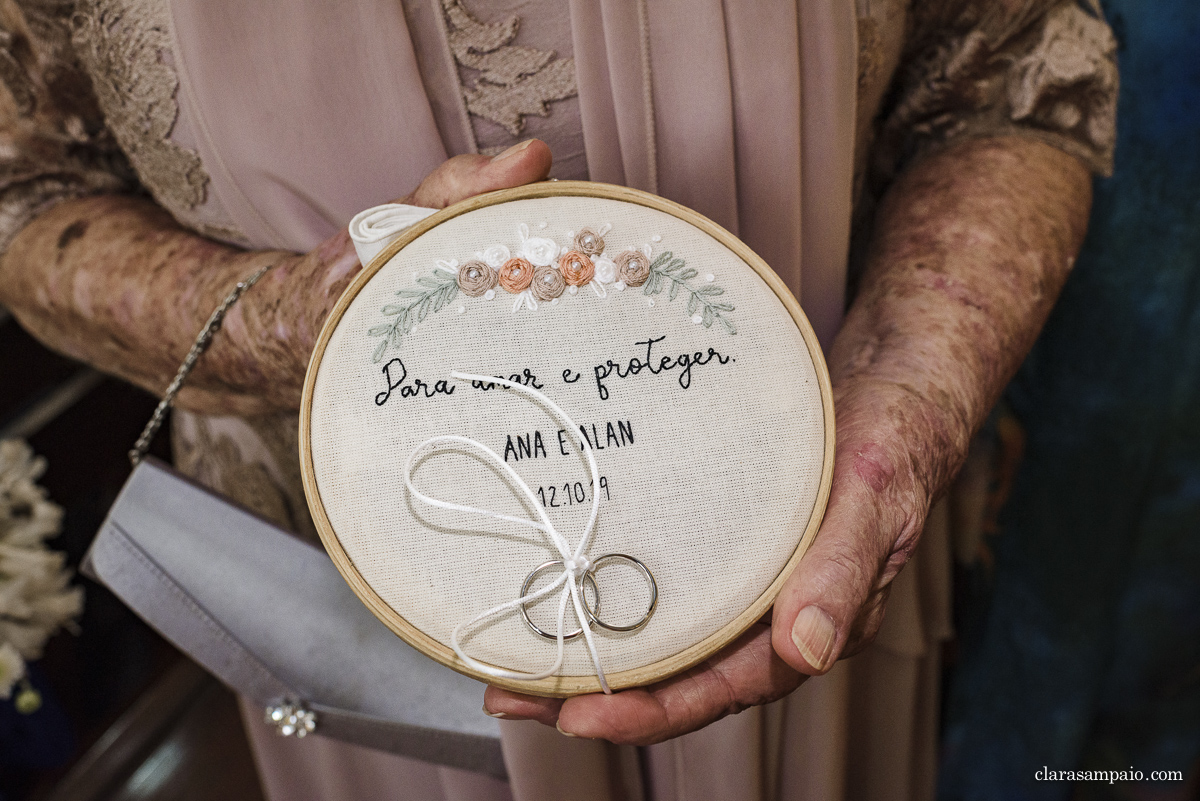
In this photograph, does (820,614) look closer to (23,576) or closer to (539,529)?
(539,529)

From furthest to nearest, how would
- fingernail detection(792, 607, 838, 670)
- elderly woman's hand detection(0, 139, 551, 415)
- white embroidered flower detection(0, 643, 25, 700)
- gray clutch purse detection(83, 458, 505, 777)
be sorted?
white embroidered flower detection(0, 643, 25, 700)
gray clutch purse detection(83, 458, 505, 777)
elderly woman's hand detection(0, 139, 551, 415)
fingernail detection(792, 607, 838, 670)

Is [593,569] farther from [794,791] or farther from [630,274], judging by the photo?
[794,791]

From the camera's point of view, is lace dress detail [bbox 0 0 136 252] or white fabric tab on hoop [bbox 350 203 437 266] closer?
white fabric tab on hoop [bbox 350 203 437 266]

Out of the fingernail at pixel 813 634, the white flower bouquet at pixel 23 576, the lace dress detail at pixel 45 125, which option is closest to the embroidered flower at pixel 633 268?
the fingernail at pixel 813 634

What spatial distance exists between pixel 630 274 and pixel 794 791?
59 centimetres

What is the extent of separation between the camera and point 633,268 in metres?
0.52

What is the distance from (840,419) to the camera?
1.94ft

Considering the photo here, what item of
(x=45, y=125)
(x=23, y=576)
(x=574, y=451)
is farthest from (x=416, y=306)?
(x=23, y=576)

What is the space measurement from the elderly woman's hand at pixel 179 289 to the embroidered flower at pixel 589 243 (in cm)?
6

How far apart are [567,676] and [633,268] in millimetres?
276

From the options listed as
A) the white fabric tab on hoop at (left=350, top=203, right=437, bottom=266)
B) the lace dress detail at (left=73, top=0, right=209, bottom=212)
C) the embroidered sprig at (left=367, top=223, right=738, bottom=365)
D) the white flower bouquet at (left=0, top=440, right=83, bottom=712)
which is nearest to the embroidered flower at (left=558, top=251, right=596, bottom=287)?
the embroidered sprig at (left=367, top=223, right=738, bottom=365)

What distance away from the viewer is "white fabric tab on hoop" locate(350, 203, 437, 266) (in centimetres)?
52

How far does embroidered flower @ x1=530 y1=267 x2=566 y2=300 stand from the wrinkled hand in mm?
236

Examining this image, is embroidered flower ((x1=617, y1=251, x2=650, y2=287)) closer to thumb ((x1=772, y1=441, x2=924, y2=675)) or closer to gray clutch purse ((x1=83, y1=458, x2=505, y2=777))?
thumb ((x1=772, y1=441, x2=924, y2=675))
